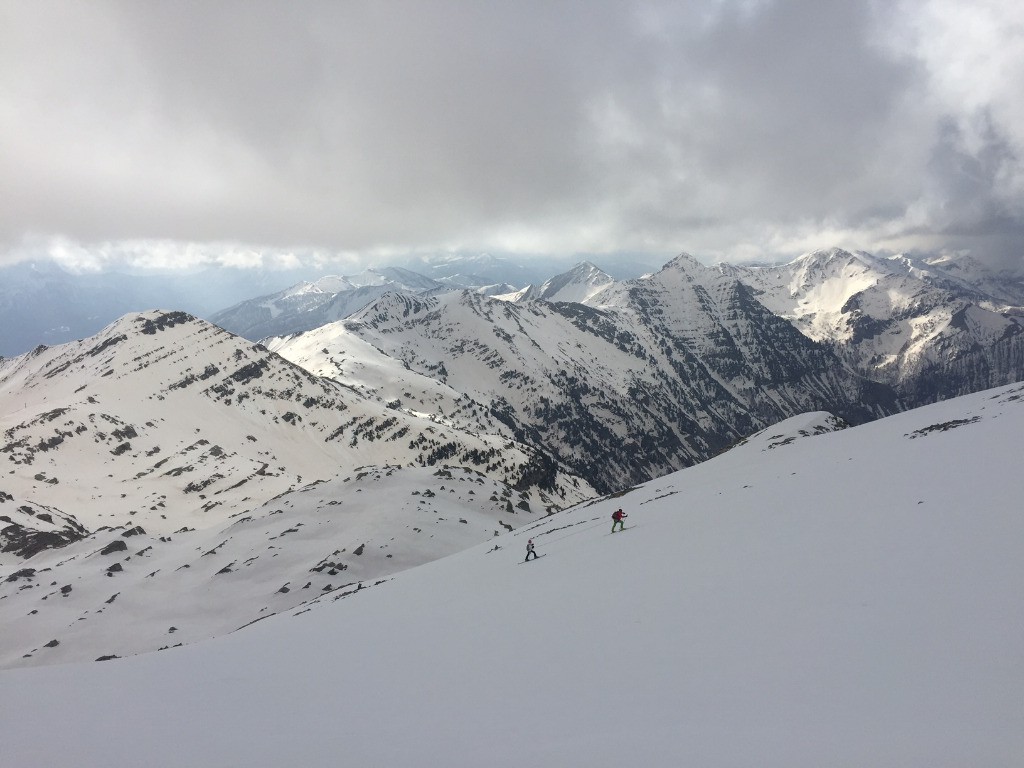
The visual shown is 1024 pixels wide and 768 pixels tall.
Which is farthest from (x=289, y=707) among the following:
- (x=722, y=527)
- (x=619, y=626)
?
(x=722, y=527)

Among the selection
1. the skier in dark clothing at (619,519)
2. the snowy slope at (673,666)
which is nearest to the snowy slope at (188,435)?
the skier in dark clothing at (619,519)

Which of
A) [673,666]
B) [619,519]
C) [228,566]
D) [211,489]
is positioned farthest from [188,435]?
[673,666]

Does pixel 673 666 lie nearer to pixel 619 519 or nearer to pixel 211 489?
pixel 619 519

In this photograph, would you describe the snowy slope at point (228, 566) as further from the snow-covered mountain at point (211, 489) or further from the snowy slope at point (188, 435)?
the snowy slope at point (188, 435)

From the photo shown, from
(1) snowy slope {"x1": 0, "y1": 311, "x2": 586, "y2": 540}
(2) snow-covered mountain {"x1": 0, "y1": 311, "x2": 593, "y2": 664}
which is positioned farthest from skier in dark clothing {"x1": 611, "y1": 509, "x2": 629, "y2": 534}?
(1) snowy slope {"x1": 0, "y1": 311, "x2": 586, "y2": 540}

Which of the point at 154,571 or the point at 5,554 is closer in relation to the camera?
the point at 154,571

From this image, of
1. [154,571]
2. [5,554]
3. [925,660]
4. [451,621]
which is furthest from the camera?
[5,554]

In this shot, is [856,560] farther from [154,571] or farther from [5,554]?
[5,554]
